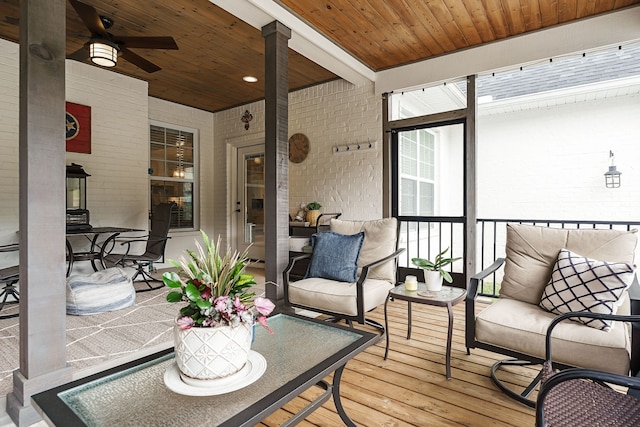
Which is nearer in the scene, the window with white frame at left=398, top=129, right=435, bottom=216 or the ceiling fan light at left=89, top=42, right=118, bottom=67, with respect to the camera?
the ceiling fan light at left=89, top=42, right=118, bottom=67

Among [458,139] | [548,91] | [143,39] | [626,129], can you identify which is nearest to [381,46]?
[458,139]

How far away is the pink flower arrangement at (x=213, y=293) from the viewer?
1112 millimetres

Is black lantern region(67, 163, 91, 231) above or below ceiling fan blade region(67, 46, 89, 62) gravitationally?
below

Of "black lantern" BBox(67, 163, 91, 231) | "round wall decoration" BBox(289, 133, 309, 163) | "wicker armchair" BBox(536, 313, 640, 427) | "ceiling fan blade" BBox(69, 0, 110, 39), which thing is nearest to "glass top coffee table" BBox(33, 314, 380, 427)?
"wicker armchair" BBox(536, 313, 640, 427)

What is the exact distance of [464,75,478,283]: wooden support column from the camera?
3.78 metres

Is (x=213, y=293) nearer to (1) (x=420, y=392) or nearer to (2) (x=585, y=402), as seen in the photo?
(2) (x=585, y=402)

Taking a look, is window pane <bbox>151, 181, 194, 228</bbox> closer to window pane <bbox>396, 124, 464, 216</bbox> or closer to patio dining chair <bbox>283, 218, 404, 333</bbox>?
patio dining chair <bbox>283, 218, 404, 333</bbox>

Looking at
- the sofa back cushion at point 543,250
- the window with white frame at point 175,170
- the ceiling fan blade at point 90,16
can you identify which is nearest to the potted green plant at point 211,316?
the sofa back cushion at point 543,250

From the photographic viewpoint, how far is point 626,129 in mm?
5008

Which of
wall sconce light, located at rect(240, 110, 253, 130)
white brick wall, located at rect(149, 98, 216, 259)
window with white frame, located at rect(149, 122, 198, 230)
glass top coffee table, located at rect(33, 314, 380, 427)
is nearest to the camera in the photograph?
glass top coffee table, located at rect(33, 314, 380, 427)

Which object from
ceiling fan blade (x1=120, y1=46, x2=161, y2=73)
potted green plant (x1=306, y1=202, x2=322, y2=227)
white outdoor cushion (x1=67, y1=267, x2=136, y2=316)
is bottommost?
white outdoor cushion (x1=67, y1=267, x2=136, y2=316)

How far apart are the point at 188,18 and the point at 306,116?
2.08 m

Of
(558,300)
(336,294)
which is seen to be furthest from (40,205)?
(558,300)

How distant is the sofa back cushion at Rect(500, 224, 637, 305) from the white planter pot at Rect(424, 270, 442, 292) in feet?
1.32
